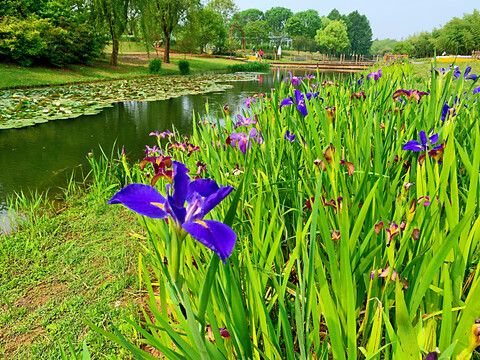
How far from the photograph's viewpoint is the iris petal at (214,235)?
40 centimetres

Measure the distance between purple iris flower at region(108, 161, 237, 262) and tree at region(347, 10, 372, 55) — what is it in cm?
8350

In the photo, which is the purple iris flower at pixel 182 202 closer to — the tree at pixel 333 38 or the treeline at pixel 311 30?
the treeline at pixel 311 30

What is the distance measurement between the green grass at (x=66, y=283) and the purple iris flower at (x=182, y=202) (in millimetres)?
773

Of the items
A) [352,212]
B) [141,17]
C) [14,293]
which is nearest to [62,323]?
[14,293]

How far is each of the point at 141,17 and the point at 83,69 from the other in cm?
363

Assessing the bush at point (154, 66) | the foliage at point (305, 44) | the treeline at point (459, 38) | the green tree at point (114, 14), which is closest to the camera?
the green tree at point (114, 14)

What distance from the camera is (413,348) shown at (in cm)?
54

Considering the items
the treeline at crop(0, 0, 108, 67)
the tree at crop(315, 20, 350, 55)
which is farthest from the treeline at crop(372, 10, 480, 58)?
the treeline at crop(0, 0, 108, 67)

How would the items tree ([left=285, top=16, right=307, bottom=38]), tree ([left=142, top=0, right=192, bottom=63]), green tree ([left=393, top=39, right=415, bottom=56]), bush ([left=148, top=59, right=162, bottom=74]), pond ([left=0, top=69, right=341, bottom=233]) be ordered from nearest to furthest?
pond ([left=0, top=69, right=341, bottom=233]) → bush ([left=148, top=59, right=162, bottom=74]) → tree ([left=142, top=0, right=192, bottom=63]) → green tree ([left=393, top=39, right=415, bottom=56]) → tree ([left=285, top=16, right=307, bottom=38])

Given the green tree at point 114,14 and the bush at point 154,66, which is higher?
the green tree at point 114,14

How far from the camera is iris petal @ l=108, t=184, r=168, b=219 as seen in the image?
1.51 feet

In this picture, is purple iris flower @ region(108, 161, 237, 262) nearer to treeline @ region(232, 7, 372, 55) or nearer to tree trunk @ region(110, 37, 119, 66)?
tree trunk @ region(110, 37, 119, 66)

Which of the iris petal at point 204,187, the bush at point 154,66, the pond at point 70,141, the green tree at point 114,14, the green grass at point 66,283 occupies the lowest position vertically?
the green grass at point 66,283

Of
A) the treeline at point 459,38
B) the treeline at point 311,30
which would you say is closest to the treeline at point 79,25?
the treeline at point 459,38
